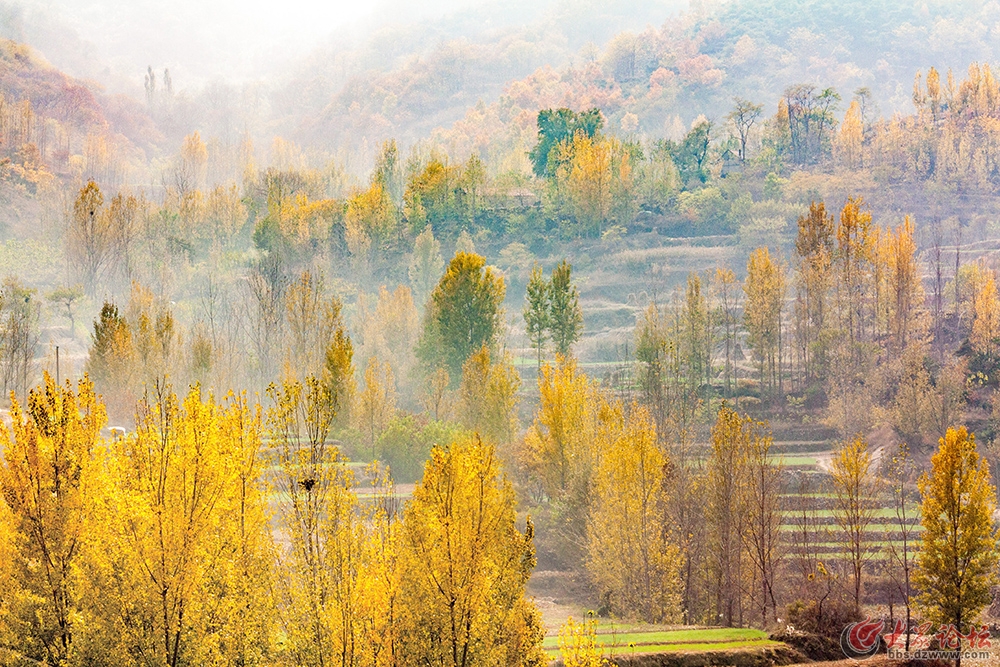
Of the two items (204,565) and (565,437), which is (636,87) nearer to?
(565,437)

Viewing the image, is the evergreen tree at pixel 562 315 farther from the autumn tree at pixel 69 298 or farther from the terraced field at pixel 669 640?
the autumn tree at pixel 69 298

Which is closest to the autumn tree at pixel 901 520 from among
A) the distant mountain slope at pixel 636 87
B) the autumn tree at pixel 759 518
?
the autumn tree at pixel 759 518

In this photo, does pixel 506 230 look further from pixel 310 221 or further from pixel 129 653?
pixel 129 653

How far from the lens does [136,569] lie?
18609 millimetres

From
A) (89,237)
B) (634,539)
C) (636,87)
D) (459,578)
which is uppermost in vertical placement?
(636,87)

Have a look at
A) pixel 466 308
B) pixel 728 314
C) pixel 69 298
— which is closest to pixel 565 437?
pixel 466 308

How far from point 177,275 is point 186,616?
62.7 m

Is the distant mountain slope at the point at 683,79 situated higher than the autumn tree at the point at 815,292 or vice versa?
the distant mountain slope at the point at 683,79

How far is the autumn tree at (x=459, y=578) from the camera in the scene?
19.4 m

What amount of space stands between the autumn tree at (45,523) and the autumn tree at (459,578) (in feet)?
20.0

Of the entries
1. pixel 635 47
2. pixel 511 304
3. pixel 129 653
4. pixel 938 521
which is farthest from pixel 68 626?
pixel 635 47

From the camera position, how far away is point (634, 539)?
31328mm

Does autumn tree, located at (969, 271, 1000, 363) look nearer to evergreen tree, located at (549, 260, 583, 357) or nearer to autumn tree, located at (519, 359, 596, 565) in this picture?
evergreen tree, located at (549, 260, 583, 357)

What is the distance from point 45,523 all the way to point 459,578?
7718 millimetres
